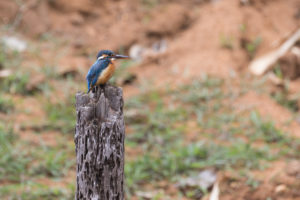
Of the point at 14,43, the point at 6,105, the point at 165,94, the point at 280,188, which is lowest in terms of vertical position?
the point at 280,188

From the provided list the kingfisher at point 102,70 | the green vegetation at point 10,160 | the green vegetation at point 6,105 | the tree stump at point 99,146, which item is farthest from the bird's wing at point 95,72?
the green vegetation at point 6,105

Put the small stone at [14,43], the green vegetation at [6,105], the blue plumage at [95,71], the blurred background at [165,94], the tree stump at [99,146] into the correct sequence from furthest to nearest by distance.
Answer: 1. the small stone at [14,43]
2. the green vegetation at [6,105]
3. the blurred background at [165,94]
4. the blue plumage at [95,71]
5. the tree stump at [99,146]

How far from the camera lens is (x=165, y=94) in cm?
646

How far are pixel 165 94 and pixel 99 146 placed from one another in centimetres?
415

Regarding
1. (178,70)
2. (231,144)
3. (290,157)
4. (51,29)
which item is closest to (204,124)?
(231,144)

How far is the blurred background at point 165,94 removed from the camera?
4.35 m

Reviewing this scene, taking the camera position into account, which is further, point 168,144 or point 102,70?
point 168,144

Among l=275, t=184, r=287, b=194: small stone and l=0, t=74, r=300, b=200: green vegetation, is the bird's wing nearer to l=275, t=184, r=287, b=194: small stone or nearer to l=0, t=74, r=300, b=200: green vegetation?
l=0, t=74, r=300, b=200: green vegetation

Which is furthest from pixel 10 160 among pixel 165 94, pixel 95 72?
pixel 165 94

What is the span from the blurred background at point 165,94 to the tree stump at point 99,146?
164 cm

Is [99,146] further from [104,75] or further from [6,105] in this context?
[6,105]

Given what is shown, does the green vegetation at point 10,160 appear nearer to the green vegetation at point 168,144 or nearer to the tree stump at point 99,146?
the green vegetation at point 168,144

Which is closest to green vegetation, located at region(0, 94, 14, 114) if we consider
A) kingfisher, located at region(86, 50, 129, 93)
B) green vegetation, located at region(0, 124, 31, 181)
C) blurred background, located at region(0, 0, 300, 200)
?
blurred background, located at region(0, 0, 300, 200)

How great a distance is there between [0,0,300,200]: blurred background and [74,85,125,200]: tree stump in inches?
64.5
